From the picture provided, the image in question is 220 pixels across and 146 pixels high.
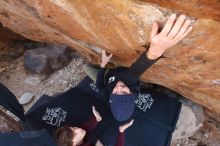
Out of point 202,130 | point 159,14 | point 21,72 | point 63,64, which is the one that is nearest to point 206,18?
point 159,14

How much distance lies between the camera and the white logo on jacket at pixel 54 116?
11.8ft

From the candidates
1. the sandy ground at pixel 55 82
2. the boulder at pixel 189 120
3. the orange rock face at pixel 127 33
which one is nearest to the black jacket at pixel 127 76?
the orange rock face at pixel 127 33

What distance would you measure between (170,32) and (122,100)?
0.72m

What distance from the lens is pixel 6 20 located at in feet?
12.1

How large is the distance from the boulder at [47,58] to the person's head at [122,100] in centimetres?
259

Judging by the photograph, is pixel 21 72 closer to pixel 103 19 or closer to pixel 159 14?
pixel 103 19

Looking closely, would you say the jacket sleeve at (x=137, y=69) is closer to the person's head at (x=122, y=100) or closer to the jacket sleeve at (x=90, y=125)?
the person's head at (x=122, y=100)

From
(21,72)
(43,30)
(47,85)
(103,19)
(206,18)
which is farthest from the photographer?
(21,72)

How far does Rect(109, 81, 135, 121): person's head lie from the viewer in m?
2.62

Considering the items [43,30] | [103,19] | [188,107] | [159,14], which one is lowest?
[188,107]

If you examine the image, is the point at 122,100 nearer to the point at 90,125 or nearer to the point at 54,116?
the point at 90,125

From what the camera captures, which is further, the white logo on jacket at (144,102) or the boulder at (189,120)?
the boulder at (189,120)

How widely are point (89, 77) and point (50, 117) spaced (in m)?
0.61

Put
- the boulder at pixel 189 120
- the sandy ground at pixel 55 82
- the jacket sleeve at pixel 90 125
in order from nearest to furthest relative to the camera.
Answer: the jacket sleeve at pixel 90 125
the boulder at pixel 189 120
the sandy ground at pixel 55 82
